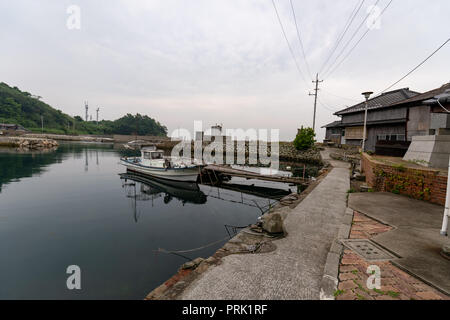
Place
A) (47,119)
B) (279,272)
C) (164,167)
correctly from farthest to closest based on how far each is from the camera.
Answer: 1. (47,119)
2. (164,167)
3. (279,272)

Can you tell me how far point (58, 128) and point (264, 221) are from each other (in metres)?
126

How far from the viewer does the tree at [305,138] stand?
35844 millimetres

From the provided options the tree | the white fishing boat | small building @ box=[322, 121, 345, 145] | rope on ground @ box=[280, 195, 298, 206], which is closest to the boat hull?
the white fishing boat

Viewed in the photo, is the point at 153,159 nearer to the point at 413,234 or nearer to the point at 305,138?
the point at 413,234

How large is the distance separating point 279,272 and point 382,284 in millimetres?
1798

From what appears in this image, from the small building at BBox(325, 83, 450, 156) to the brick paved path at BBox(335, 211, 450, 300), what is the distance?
568 inches

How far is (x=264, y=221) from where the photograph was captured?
659cm

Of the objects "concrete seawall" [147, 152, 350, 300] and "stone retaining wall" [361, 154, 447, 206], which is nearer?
"concrete seawall" [147, 152, 350, 300]

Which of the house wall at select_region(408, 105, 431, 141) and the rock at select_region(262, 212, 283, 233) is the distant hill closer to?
the house wall at select_region(408, 105, 431, 141)

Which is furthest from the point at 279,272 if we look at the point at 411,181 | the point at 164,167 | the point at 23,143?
the point at 23,143

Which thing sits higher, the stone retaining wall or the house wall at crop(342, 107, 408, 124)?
the house wall at crop(342, 107, 408, 124)

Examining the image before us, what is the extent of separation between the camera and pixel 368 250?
4.62 m

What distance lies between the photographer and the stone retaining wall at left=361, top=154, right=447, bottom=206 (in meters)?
7.32

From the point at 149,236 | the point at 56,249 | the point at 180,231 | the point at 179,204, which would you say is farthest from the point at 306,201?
Answer: the point at 56,249
